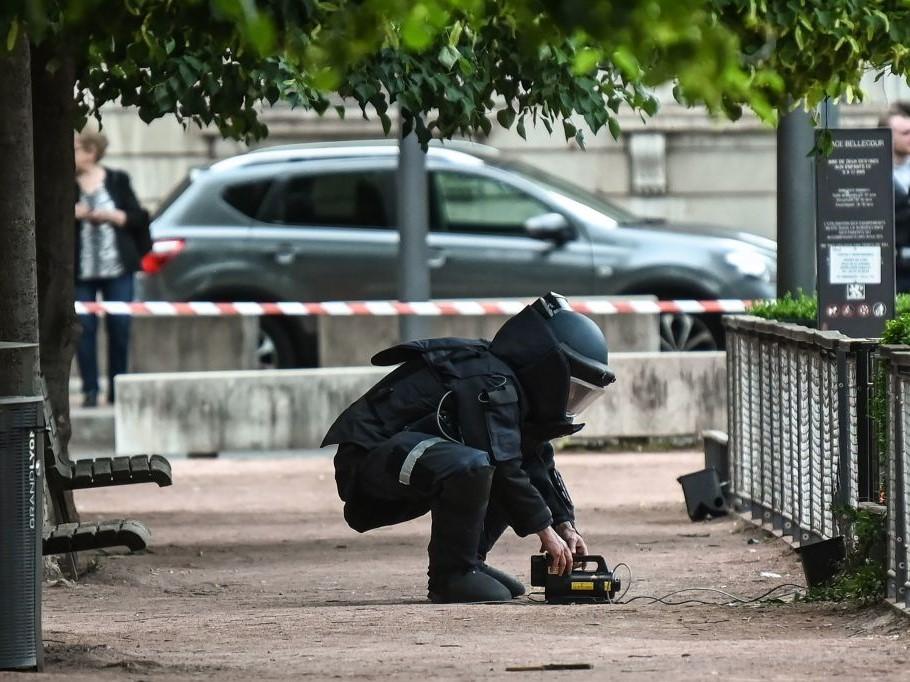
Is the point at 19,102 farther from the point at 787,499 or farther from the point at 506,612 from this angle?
the point at 787,499

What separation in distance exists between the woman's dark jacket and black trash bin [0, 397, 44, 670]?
8201 millimetres

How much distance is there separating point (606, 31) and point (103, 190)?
10.8 meters

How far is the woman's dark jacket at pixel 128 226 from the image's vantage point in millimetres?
13789

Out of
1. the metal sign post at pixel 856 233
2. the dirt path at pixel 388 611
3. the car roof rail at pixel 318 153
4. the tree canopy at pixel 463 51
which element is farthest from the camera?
the car roof rail at pixel 318 153

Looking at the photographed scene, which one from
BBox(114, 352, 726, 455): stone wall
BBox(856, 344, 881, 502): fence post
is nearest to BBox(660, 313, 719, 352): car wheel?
BBox(114, 352, 726, 455): stone wall

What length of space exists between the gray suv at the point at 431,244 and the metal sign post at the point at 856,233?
5.75m

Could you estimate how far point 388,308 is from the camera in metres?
13.4

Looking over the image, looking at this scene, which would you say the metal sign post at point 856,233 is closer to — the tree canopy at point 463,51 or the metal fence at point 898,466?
the tree canopy at point 463,51

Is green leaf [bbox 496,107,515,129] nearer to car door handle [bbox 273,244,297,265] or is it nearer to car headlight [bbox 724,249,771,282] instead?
car headlight [bbox 724,249,771,282]

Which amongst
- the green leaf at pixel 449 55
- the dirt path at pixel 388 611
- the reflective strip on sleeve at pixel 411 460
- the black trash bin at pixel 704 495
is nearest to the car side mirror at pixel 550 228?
the dirt path at pixel 388 611

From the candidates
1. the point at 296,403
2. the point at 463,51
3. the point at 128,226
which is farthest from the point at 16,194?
A: the point at 128,226

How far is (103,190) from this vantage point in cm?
1399

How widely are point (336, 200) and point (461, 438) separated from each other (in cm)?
836

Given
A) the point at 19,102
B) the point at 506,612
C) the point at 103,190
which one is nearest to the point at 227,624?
the point at 506,612
